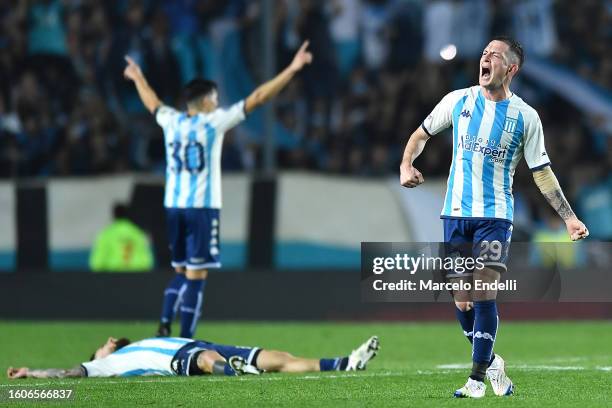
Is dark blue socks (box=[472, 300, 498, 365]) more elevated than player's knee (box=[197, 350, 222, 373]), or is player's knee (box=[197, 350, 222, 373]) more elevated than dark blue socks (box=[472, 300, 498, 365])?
dark blue socks (box=[472, 300, 498, 365])

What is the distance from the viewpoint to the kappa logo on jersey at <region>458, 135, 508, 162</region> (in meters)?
7.38

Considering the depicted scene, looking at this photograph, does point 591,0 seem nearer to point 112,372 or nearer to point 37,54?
point 37,54

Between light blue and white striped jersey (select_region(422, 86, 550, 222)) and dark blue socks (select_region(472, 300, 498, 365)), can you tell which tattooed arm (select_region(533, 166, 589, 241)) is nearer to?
light blue and white striped jersey (select_region(422, 86, 550, 222))

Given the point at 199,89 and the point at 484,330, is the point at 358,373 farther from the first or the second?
the point at 199,89

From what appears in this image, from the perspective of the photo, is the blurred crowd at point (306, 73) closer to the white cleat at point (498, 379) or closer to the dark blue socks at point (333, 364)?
the dark blue socks at point (333, 364)

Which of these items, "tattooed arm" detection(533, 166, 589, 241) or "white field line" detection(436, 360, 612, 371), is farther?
"white field line" detection(436, 360, 612, 371)

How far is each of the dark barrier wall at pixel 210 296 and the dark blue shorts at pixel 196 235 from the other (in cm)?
461

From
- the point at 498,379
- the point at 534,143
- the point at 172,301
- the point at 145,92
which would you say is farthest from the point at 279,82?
the point at 498,379

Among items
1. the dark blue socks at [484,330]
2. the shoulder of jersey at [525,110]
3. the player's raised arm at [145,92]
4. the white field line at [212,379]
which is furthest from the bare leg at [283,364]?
the player's raised arm at [145,92]

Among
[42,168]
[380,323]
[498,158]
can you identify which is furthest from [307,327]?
[498,158]

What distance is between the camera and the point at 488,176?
740 centimetres

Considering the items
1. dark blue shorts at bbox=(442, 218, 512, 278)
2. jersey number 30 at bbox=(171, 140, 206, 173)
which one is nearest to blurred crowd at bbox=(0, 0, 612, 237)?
jersey number 30 at bbox=(171, 140, 206, 173)

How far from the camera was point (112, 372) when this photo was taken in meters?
8.88

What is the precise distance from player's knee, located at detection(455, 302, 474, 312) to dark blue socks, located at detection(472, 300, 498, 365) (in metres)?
0.40
